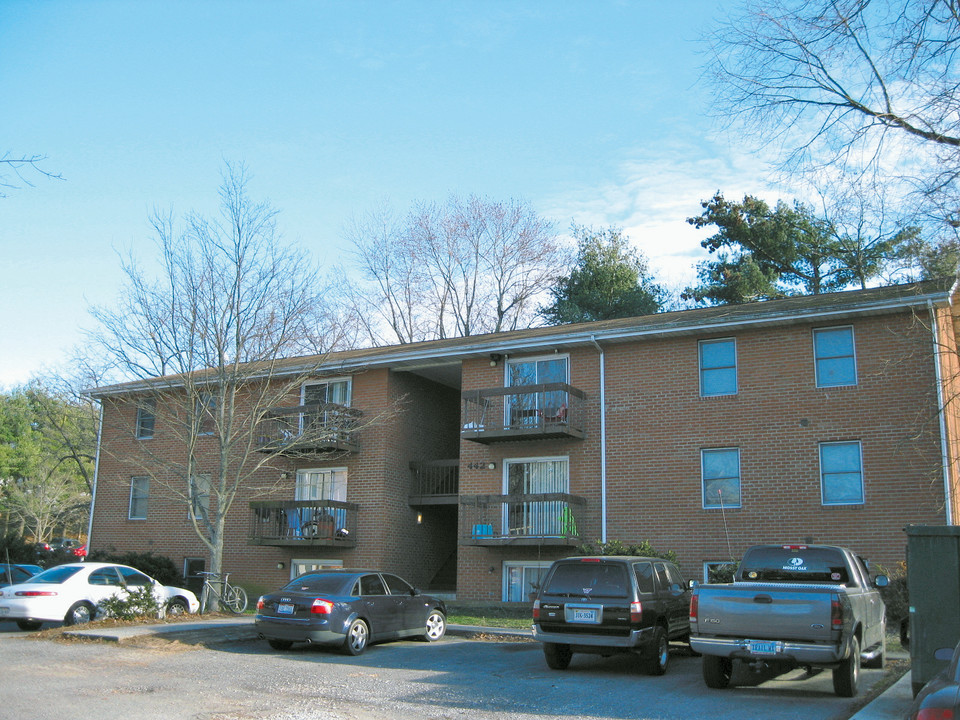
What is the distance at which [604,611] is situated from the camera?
1214 cm

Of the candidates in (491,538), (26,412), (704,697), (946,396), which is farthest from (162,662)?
(26,412)

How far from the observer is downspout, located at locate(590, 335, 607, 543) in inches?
845

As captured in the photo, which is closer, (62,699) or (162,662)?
(62,699)

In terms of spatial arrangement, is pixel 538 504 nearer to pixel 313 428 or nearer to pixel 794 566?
pixel 313 428

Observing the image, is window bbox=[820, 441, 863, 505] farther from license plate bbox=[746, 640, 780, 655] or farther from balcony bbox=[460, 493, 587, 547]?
license plate bbox=[746, 640, 780, 655]

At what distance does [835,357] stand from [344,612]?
12061 mm

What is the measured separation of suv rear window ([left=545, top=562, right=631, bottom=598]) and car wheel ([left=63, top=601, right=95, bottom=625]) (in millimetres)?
9766

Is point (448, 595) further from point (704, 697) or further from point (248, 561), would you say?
point (704, 697)

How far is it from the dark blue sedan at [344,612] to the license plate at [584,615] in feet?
12.6

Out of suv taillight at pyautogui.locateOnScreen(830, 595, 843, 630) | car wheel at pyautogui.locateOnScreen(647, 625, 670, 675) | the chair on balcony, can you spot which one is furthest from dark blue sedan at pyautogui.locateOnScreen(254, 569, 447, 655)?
suv taillight at pyautogui.locateOnScreen(830, 595, 843, 630)

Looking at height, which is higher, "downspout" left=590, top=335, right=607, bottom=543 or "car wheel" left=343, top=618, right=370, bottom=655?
"downspout" left=590, top=335, right=607, bottom=543

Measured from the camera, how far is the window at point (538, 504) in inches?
843

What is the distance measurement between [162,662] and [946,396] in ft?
49.9

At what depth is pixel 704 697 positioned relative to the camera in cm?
1056
